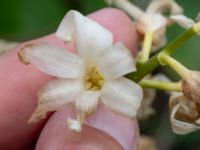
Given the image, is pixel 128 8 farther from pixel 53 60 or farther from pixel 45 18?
pixel 45 18


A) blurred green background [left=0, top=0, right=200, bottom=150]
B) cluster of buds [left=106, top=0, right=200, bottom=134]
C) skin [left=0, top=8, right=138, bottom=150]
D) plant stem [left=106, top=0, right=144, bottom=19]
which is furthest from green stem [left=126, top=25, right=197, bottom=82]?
blurred green background [left=0, top=0, right=200, bottom=150]

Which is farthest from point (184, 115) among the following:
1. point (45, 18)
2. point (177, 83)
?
point (45, 18)

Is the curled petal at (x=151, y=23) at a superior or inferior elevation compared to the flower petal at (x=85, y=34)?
inferior

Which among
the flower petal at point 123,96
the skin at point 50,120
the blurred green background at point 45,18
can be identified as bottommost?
the blurred green background at point 45,18

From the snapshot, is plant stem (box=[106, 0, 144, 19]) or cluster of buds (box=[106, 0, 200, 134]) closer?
cluster of buds (box=[106, 0, 200, 134])

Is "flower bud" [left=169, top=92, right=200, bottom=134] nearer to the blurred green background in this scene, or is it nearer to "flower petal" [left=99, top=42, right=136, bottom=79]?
"flower petal" [left=99, top=42, right=136, bottom=79]

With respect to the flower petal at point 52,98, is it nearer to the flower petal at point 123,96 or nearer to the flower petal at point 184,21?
the flower petal at point 123,96

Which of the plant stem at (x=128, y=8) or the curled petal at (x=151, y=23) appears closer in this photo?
the curled petal at (x=151, y=23)

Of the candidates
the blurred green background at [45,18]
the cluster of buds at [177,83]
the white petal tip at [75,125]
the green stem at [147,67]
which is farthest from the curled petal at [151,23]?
the blurred green background at [45,18]
